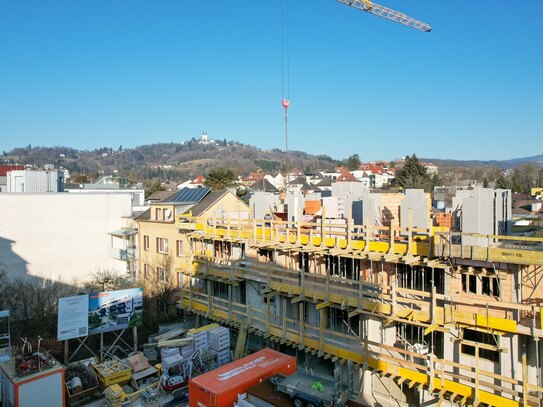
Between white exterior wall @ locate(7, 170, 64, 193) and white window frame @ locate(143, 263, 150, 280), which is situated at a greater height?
white exterior wall @ locate(7, 170, 64, 193)

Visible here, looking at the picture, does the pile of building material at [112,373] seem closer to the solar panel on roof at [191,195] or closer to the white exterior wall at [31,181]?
the solar panel on roof at [191,195]

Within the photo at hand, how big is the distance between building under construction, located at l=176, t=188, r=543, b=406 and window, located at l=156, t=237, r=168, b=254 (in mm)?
11914

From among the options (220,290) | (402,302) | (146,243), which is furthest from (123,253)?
(402,302)

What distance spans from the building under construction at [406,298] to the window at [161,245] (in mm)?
11914

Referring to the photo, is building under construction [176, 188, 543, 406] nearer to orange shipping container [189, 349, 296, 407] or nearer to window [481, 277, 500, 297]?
window [481, 277, 500, 297]

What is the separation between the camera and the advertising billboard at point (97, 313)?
21172 millimetres

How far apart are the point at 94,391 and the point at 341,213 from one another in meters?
14.1

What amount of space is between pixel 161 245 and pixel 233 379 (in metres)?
21.0

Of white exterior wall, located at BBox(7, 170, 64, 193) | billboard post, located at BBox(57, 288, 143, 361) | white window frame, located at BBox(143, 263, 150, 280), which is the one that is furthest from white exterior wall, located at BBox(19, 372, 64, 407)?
white exterior wall, located at BBox(7, 170, 64, 193)

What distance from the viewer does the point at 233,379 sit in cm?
1441

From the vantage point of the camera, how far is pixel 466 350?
49.8 feet

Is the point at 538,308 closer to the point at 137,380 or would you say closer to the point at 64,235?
the point at 137,380

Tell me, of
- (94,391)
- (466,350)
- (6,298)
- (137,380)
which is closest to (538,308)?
(466,350)

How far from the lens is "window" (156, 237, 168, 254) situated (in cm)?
3322
